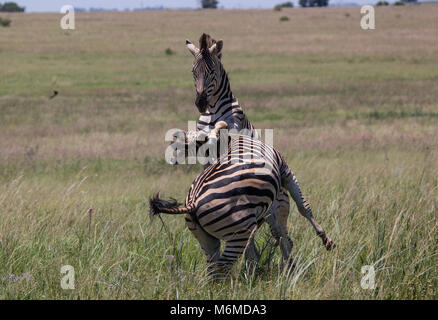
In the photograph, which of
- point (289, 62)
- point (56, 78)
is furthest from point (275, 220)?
point (289, 62)

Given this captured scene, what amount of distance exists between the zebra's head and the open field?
1.18 metres

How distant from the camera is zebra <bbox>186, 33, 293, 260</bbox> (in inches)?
183

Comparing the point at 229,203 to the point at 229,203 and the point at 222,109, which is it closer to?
the point at 229,203

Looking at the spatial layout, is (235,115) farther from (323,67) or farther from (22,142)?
(323,67)

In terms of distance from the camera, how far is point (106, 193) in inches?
387

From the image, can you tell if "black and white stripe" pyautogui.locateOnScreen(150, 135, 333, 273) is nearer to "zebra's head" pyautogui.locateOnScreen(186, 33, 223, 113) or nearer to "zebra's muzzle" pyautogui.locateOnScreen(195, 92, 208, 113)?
"zebra's muzzle" pyautogui.locateOnScreen(195, 92, 208, 113)

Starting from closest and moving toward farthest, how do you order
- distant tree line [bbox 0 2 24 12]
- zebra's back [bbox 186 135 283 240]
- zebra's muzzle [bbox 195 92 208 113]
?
zebra's back [bbox 186 135 283 240], zebra's muzzle [bbox 195 92 208 113], distant tree line [bbox 0 2 24 12]

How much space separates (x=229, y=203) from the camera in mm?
3955

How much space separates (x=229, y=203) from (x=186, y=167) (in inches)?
348

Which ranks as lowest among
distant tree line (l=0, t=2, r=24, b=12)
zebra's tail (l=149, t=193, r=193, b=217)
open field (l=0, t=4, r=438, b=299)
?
open field (l=0, t=4, r=438, b=299)

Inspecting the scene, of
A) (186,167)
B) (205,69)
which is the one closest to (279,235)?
(205,69)

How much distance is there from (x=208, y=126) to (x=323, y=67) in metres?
31.7

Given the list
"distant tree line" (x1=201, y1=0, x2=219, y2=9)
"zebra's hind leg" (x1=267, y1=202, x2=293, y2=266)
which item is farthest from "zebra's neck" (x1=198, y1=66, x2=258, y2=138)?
"distant tree line" (x1=201, y1=0, x2=219, y2=9)

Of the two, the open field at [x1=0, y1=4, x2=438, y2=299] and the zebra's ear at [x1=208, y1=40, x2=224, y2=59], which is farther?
the zebra's ear at [x1=208, y1=40, x2=224, y2=59]
